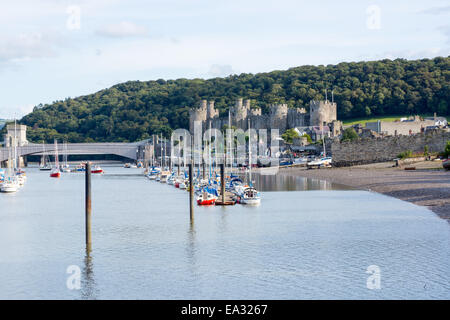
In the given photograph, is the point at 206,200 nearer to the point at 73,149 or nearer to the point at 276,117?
the point at 276,117

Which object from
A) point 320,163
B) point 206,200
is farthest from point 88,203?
point 320,163

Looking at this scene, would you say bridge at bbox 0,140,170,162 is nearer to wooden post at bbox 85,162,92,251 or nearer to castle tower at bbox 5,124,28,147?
castle tower at bbox 5,124,28,147

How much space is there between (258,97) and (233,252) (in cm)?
15260

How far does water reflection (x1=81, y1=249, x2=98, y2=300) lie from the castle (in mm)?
104906

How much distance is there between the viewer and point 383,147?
7156 cm

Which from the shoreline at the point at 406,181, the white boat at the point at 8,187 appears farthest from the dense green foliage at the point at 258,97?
the white boat at the point at 8,187

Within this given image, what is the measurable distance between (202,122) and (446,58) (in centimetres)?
5506

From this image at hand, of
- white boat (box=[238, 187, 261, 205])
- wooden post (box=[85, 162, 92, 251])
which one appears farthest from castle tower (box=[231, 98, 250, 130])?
wooden post (box=[85, 162, 92, 251])

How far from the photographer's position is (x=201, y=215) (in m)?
35.6

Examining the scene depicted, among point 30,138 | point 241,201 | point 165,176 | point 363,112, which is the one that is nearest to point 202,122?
point 363,112

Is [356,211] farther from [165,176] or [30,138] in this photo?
[30,138]

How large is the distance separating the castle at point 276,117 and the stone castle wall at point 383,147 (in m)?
46.5

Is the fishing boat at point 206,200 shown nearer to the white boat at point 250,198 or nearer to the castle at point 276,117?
the white boat at point 250,198

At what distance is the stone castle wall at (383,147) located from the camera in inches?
2584
